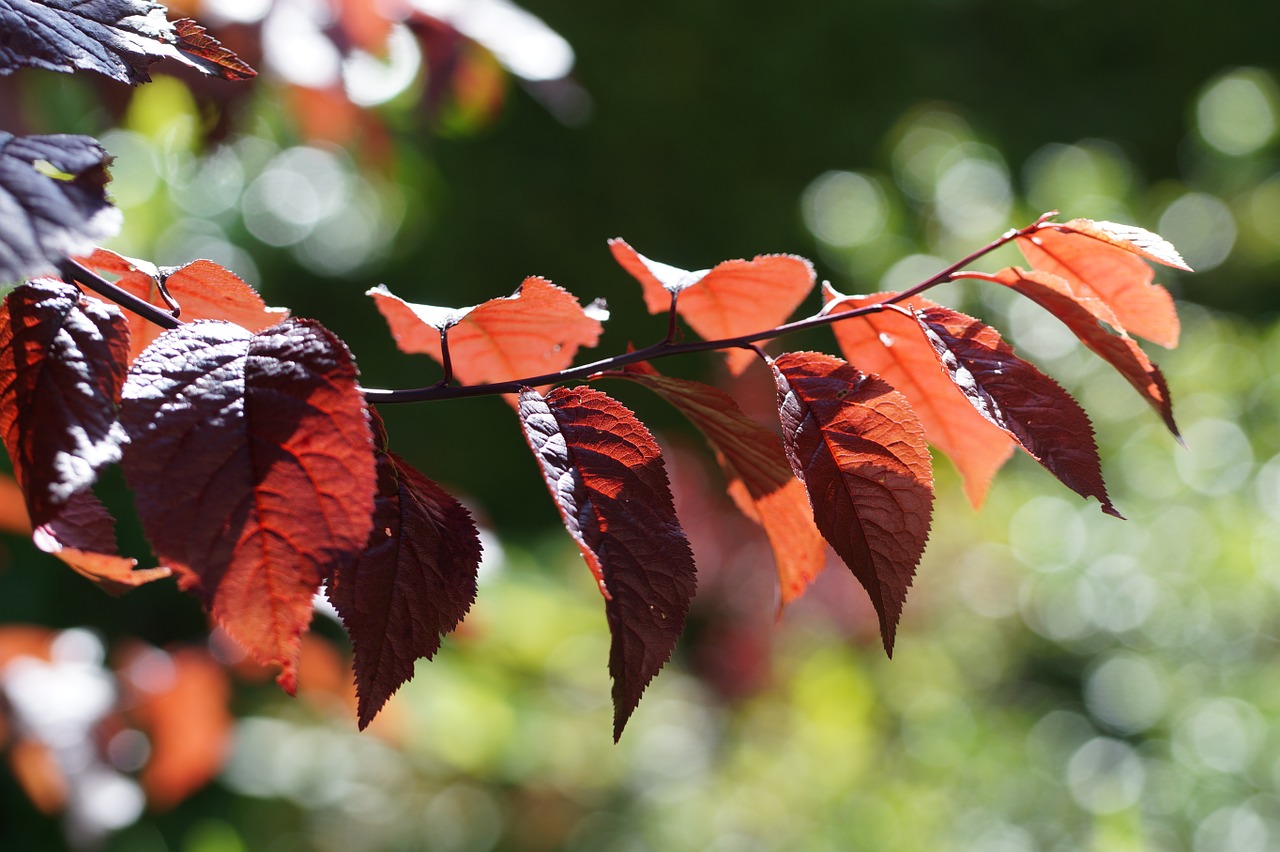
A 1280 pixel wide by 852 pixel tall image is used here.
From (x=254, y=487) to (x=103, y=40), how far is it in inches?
6.5

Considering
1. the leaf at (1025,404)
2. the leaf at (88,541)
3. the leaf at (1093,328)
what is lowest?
the leaf at (88,541)

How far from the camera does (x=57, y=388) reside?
30 cm

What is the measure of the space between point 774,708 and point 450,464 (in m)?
1.39

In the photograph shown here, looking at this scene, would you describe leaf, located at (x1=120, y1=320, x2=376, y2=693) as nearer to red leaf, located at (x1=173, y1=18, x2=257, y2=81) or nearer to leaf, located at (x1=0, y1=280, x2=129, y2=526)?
leaf, located at (x1=0, y1=280, x2=129, y2=526)

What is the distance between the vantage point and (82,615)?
2488 millimetres

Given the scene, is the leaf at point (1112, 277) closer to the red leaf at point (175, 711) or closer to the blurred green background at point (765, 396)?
the blurred green background at point (765, 396)

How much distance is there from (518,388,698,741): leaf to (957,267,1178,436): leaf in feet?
0.53

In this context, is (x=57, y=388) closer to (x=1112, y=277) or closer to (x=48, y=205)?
(x=48, y=205)

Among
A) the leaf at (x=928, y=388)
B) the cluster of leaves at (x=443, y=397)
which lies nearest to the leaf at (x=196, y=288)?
the cluster of leaves at (x=443, y=397)

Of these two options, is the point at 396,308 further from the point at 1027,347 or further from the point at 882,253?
the point at 882,253

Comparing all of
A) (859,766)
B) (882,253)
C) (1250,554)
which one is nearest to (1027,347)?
(882,253)

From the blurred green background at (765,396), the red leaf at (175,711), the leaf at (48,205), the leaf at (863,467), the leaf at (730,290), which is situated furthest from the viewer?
the blurred green background at (765,396)

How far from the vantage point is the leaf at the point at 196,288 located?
0.40 meters

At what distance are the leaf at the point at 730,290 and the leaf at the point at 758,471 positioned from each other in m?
0.05
